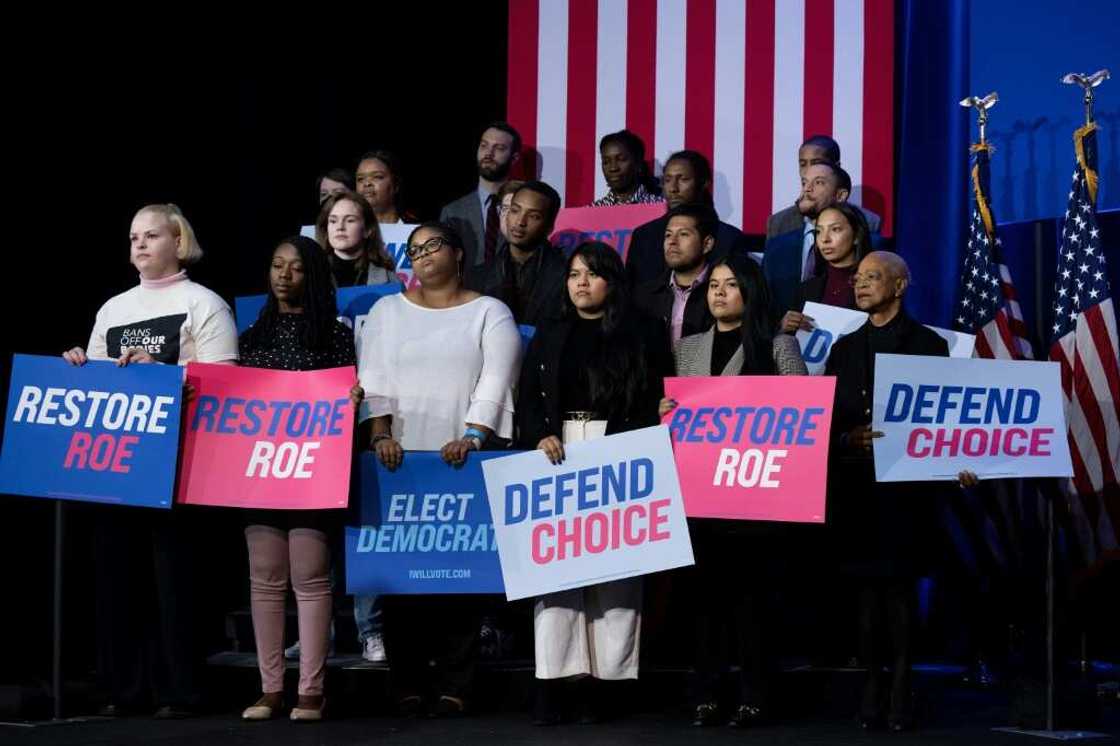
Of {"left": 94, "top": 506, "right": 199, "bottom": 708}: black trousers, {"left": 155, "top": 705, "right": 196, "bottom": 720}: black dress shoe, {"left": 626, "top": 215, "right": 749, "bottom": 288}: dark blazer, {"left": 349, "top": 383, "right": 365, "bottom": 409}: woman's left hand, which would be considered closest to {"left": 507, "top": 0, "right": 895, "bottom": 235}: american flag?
{"left": 626, "top": 215, "right": 749, "bottom": 288}: dark blazer

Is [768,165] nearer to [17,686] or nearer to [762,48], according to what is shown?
[762,48]

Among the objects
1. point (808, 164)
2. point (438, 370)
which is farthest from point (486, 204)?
point (438, 370)

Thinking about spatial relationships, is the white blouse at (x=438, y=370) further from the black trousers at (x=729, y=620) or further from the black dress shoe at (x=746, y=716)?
the black dress shoe at (x=746, y=716)

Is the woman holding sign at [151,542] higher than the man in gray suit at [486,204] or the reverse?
the reverse

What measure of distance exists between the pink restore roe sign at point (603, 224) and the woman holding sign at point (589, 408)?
4.76ft

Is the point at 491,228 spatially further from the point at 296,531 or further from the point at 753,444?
the point at 753,444

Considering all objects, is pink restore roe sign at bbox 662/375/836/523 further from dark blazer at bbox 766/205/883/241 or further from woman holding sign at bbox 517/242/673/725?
dark blazer at bbox 766/205/883/241

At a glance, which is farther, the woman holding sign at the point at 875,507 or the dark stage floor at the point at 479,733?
the woman holding sign at the point at 875,507

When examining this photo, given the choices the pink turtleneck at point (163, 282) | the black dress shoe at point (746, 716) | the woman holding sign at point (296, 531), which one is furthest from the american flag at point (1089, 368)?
the pink turtleneck at point (163, 282)

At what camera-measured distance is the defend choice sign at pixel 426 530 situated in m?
5.05

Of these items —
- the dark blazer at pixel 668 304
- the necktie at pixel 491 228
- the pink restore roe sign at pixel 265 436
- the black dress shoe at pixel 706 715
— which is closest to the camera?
the black dress shoe at pixel 706 715

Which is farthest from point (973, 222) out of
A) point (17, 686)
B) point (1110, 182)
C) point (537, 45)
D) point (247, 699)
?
point (17, 686)

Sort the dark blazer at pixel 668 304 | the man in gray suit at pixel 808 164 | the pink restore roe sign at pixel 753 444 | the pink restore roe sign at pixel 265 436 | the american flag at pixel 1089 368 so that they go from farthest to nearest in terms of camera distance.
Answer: the man in gray suit at pixel 808 164 → the american flag at pixel 1089 368 → the dark blazer at pixel 668 304 → the pink restore roe sign at pixel 265 436 → the pink restore roe sign at pixel 753 444

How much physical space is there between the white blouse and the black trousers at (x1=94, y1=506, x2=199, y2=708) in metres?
0.79
